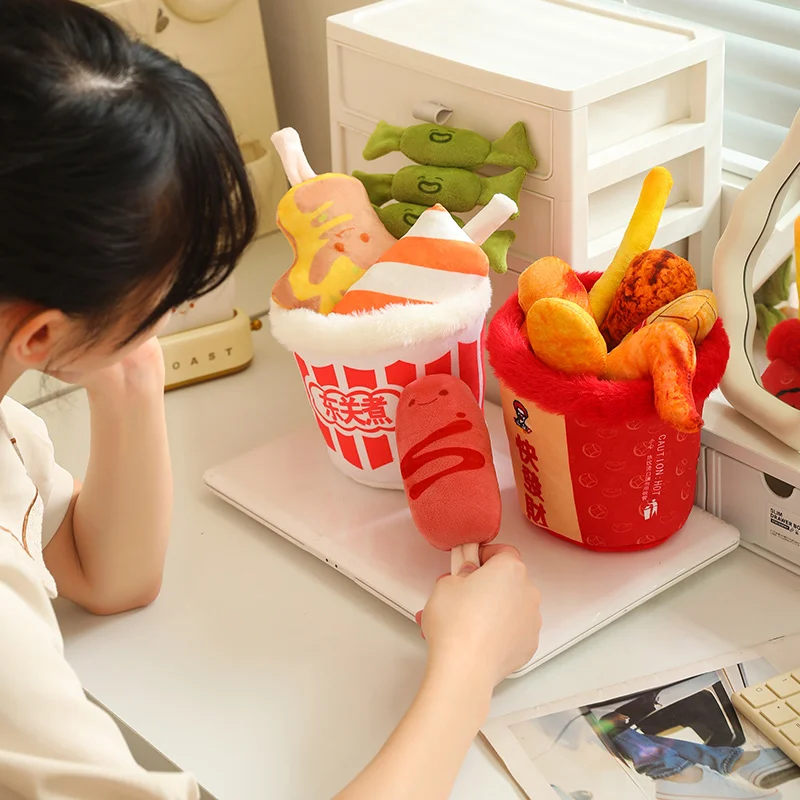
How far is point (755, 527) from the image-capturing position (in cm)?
88

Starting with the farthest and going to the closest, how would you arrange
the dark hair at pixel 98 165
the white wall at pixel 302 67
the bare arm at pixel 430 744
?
the white wall at pixel 302 67 < the bare arm at pixel 430 744 < the dark hair at pixel 98 165

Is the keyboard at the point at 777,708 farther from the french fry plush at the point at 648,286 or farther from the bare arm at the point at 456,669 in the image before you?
the french fry plush at the point at 648,286

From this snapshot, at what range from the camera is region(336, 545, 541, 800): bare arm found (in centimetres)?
65

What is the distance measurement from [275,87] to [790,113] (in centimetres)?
77

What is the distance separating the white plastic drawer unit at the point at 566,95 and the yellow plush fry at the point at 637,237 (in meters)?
0.08

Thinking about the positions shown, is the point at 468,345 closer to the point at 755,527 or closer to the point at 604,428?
the point at 604,428

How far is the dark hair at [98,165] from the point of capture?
52 centimetres

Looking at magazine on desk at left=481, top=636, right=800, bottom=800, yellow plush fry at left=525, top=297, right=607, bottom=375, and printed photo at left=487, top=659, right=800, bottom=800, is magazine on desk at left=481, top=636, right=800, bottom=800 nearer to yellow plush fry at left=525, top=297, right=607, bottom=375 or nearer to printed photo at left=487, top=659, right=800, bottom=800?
printed photo at left=487, top=659, right=800, bottom=800

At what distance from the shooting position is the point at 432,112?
990 millimetres

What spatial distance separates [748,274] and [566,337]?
0.68ft

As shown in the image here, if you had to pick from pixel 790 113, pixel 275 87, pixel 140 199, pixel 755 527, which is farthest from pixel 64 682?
pixel 275 87

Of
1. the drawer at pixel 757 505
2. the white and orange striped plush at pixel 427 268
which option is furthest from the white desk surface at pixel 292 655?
the white and orange striped plush at pixel 427 268

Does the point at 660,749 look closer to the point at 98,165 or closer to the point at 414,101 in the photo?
the point at 98,165

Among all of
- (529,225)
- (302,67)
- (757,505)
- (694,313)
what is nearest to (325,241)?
(529,225)
